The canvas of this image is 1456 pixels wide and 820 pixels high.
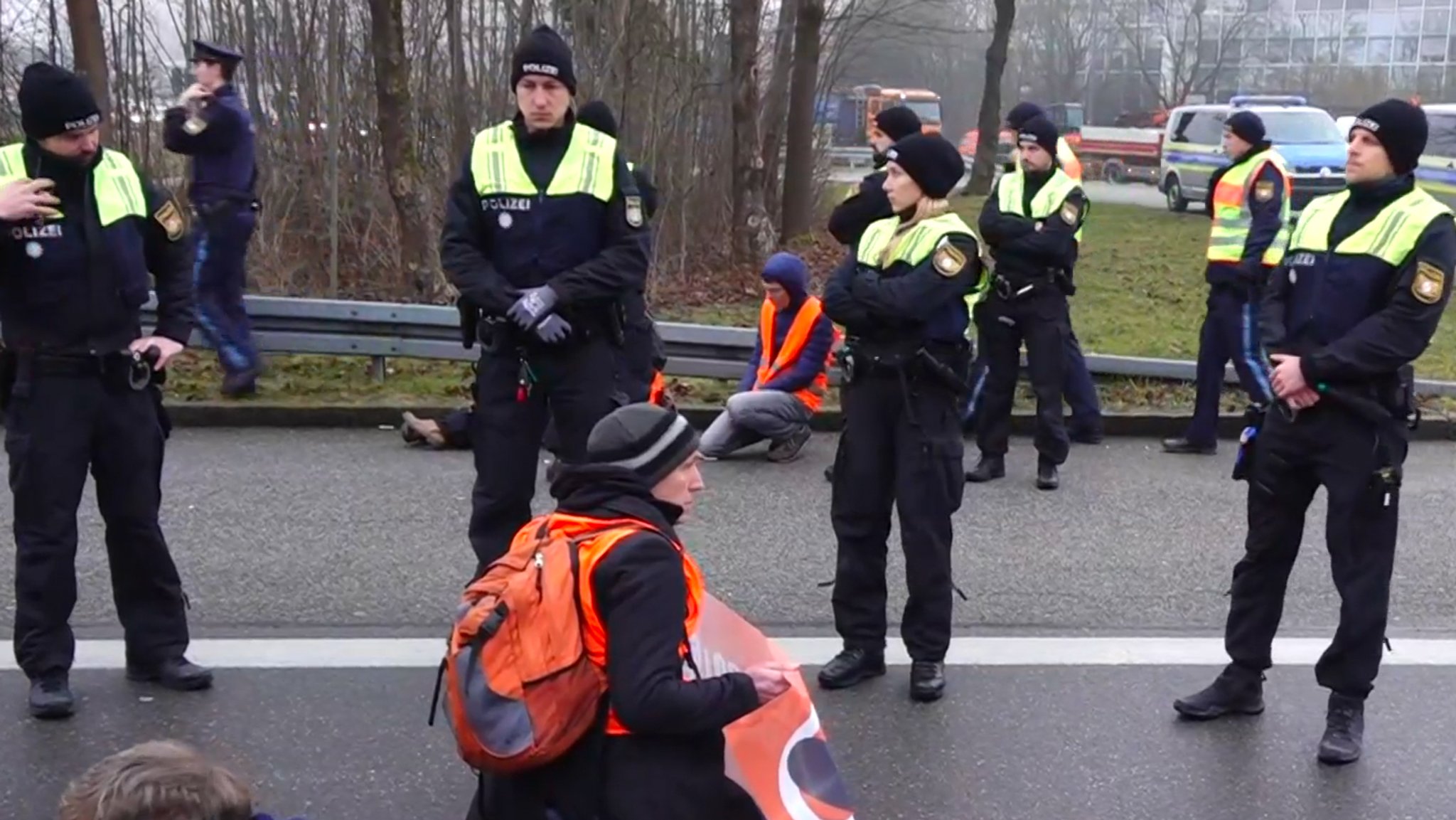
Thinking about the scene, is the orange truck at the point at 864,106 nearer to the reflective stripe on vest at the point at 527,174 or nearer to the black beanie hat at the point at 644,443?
the reflective stripe on vest at the point at 527,174

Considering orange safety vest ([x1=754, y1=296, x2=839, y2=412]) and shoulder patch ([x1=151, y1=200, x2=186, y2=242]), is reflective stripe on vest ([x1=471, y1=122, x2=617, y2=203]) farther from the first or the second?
orange safety vest ([x1=754, y1=296, x2=839, y2=412])

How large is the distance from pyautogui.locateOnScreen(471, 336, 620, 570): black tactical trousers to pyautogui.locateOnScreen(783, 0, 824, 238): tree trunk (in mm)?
12831

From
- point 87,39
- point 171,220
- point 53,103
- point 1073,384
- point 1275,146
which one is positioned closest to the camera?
point 53,103

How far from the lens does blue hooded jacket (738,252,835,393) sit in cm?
874

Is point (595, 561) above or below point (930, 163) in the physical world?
below

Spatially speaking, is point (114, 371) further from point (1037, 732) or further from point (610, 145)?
point (1037, 732)

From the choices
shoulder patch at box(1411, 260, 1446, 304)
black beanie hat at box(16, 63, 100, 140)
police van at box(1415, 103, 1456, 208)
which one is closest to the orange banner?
shoulder patch at box(1411, 260, 1446, 304)

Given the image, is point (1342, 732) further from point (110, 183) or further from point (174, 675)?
point (110, 183)

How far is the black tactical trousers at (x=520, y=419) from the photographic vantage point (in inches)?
215

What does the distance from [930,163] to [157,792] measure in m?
3.57

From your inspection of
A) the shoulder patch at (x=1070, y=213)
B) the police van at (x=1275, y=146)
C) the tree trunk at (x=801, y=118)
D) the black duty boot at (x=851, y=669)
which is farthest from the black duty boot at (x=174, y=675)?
the police van at (x=1275, y=146)

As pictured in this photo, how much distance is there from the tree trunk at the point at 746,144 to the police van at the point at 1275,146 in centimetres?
1005

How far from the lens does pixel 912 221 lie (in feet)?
17.8

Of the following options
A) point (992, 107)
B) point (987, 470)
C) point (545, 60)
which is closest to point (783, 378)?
point (987, 470)
